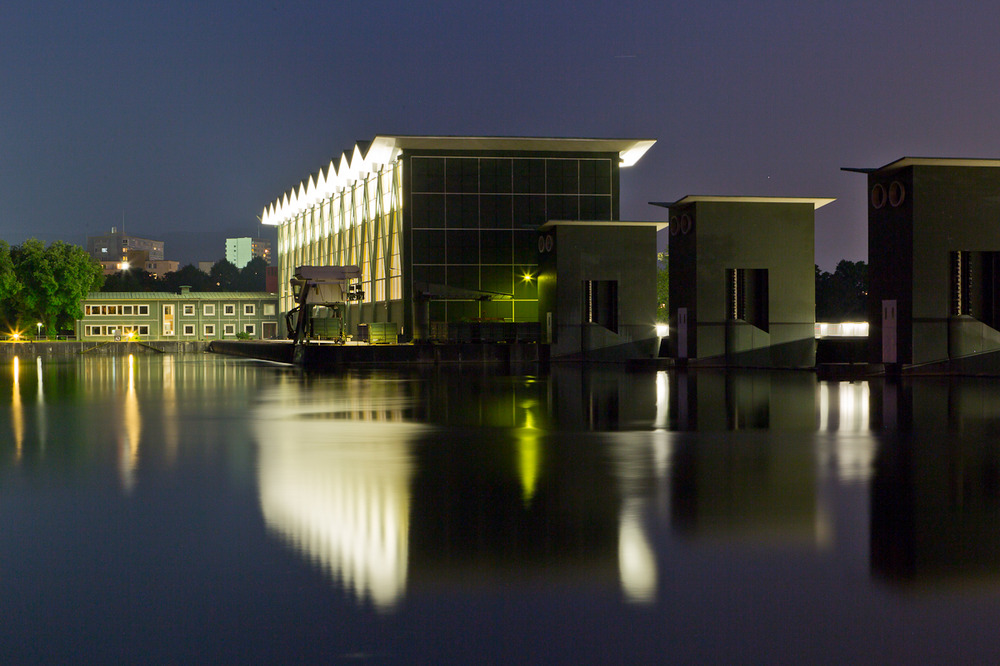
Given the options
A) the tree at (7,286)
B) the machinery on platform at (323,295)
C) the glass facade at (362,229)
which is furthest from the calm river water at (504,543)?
the tree at (7,286)

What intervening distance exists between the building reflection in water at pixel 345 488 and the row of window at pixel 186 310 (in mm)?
97074

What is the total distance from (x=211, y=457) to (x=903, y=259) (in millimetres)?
25045

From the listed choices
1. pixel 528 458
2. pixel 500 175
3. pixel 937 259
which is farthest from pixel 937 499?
pixel 500 175

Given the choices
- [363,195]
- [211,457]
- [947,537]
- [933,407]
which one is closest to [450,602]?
[947,537]

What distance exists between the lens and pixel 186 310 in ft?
375

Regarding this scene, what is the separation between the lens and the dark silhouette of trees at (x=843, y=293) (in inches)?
4515

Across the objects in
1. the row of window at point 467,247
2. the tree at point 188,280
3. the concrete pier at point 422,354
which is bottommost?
the concrete pier at point 422,354

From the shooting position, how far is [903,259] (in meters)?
31.6

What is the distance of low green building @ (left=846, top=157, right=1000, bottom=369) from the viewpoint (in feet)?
103

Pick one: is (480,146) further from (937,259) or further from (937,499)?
(937,499)

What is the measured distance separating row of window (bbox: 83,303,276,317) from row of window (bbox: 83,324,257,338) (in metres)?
1.29

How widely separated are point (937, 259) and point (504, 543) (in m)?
27.7

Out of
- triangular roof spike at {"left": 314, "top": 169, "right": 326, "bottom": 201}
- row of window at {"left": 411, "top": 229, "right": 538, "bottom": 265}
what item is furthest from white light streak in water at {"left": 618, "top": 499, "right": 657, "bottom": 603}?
triangular roof spike at {"left": 314, "top": 169, "right": 326, "bottom": 201}

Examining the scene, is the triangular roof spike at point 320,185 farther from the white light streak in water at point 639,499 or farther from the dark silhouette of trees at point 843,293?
the white light streak in water at point 639,499
